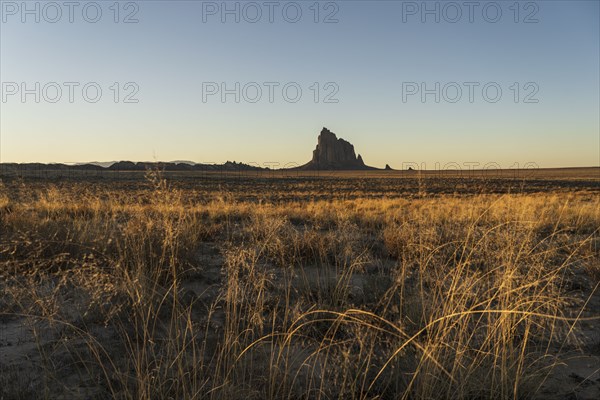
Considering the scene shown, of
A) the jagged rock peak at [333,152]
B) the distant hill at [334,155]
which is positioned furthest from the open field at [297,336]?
the jagged rock peak at [333,152]

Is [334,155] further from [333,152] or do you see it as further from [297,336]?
[297,336]

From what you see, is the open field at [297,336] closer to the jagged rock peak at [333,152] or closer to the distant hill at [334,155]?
the distant hill at [334,155]

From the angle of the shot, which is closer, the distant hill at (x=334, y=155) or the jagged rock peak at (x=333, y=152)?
the distant hill at (x=334, y=155)

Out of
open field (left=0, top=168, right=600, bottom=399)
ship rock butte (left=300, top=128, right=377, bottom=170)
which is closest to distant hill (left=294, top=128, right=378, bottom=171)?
ship rock butte (left=300, top=128, right=377, bottom=170)

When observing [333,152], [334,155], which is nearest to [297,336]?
[334,155]

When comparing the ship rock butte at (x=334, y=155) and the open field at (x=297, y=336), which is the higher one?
the ship rock butte at (x=334, y=155)

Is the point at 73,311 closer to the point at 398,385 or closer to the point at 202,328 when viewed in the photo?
the point at 202,328

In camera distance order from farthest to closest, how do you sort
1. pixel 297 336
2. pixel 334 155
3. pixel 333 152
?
pixel 333 152 → pixel 334 155 → pixel 297 336

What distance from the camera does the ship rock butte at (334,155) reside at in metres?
172

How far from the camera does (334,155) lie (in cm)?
17625

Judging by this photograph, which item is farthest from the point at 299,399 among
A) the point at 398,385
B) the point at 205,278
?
the point at 205,278

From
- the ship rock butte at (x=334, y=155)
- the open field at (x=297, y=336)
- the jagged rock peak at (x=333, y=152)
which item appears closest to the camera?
the open field at (x=297, y=336)

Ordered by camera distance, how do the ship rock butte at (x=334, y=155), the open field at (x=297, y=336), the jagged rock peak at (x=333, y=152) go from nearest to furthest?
the open field at (x=297, y=336)
the ship rock butte at (x=334, y=155)
the jagged rock peak at (x=333, y=152)

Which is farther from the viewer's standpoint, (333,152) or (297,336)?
(333,152)
